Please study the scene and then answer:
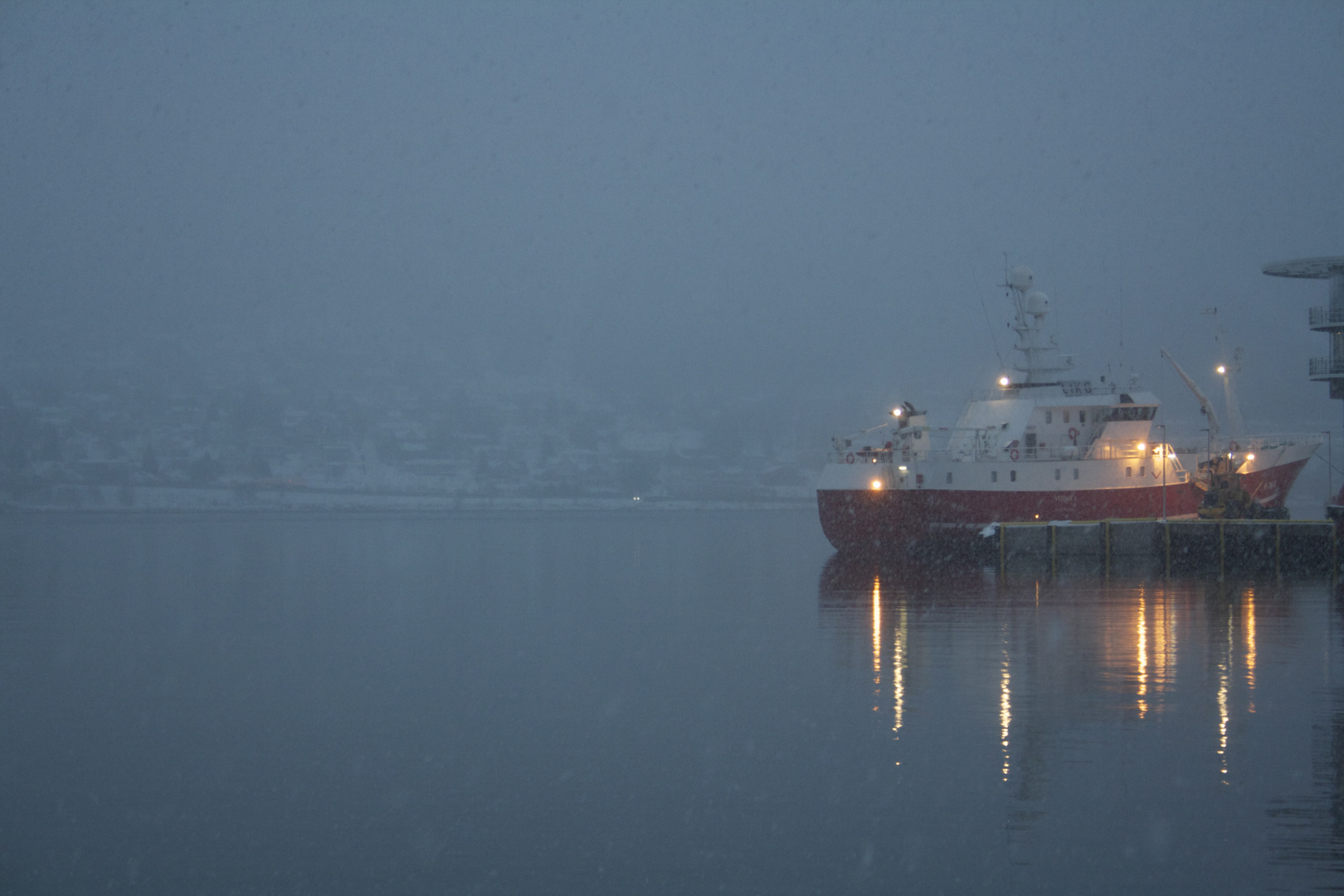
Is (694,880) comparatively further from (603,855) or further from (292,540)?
(292,540)

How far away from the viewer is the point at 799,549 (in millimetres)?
74125

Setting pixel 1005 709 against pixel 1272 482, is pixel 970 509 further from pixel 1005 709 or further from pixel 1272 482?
pixel 1005 709

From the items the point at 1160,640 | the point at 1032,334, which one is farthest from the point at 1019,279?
the point at 1160,640

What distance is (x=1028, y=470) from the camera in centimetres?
4584

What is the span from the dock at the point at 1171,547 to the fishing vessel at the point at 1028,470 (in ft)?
11.8

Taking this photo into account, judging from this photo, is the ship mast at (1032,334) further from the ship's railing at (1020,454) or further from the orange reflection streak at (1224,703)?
the orange reflection streak at (1224,703)

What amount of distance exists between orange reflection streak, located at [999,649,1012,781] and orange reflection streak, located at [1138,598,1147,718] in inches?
70.8

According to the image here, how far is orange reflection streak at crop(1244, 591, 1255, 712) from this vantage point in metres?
17.5

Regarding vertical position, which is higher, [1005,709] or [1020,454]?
[1020,454]

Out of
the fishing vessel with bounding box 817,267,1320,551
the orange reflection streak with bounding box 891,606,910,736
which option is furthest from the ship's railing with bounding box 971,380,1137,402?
the orange reflection streak with bounding box 891,606,910,736

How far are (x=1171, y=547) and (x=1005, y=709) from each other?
86.9ft

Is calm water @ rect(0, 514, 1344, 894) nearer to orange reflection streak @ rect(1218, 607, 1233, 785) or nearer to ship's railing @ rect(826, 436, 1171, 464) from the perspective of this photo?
orange reflection streak @ rect(1218, 607, 1233, 785)

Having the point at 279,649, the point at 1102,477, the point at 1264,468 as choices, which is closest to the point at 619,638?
the point at 279,649

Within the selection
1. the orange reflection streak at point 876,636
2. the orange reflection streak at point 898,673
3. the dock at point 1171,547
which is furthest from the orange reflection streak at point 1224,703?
the dock at point 1171,547
